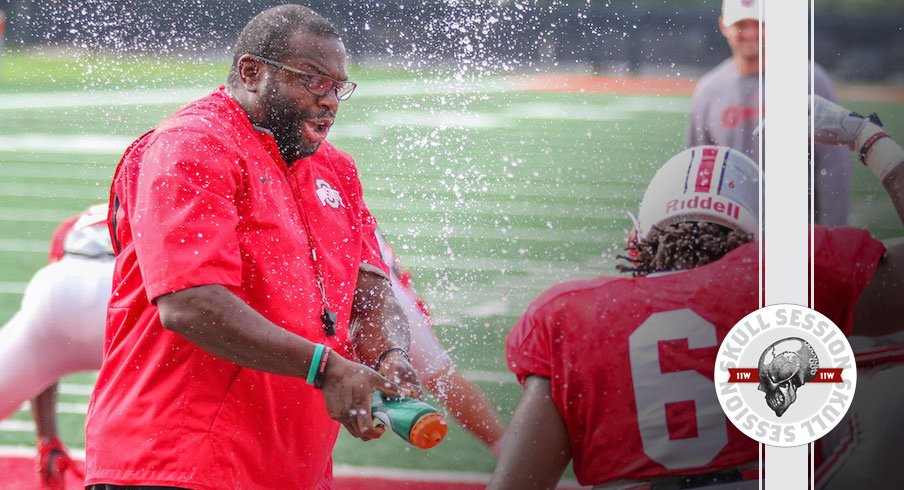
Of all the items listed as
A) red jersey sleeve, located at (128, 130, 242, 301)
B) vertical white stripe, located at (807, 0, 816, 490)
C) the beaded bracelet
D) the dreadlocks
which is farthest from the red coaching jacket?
vertical white stripe, located at (807, 0, 816, 490)

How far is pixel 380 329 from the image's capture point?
1.80m

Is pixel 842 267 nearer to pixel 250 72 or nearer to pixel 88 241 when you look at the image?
pixel 250 72

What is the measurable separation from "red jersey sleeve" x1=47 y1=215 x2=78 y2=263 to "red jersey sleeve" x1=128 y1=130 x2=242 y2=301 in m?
1.07

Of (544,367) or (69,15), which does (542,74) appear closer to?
(544,367)

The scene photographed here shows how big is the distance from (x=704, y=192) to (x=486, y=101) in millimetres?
341

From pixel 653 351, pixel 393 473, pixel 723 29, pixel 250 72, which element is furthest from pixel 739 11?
pixel 393 473

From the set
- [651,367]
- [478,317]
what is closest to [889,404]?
[651,367]

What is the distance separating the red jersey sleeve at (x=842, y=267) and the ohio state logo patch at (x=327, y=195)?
70cm

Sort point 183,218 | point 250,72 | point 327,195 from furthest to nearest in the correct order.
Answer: point 327,195 → point 250,72 → point 183,218

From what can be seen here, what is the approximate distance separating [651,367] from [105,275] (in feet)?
4.75

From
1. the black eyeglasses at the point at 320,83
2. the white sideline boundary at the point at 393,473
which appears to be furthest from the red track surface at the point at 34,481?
the black eyeglasses at the point at 320,83

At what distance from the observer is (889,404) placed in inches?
62.2

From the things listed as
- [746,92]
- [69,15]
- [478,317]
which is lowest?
[478,317]

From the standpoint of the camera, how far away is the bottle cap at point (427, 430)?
60.6 inches
